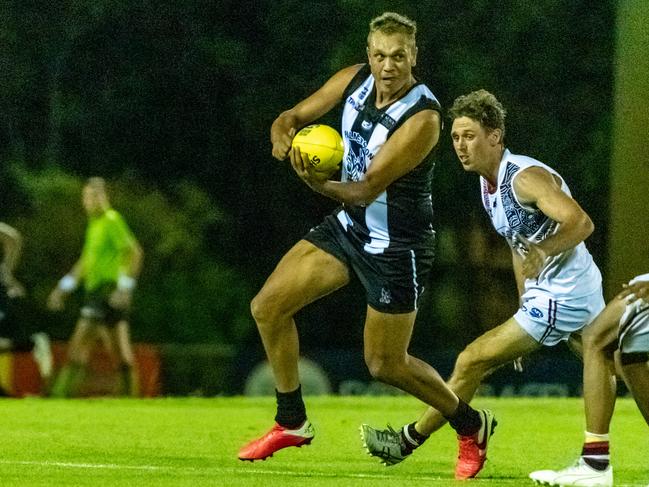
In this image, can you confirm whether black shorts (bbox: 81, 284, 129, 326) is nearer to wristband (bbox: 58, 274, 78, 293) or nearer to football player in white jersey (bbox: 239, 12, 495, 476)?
wristband (bbox: 58, 274, 78, 293)

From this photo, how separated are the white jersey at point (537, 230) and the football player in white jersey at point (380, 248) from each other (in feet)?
1.10

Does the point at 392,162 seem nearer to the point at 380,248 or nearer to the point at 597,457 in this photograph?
the point at 380,248

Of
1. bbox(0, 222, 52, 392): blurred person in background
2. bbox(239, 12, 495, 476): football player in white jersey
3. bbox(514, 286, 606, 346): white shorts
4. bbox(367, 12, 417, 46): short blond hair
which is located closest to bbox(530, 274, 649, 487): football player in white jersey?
bbox(514, 286, 606, 346): white shorts

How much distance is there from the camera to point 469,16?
1375 cm

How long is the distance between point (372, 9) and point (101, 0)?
2.38 m

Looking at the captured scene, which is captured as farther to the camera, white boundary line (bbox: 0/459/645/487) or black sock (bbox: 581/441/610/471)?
white boundary line (bbox: 0/459/645/487)

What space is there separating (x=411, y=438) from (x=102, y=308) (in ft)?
19.8

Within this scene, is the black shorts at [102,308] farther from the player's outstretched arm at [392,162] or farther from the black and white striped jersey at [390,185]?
the player's outstretched arm at [392,162]

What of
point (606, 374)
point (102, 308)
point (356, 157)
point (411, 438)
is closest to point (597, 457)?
point (606, 374)

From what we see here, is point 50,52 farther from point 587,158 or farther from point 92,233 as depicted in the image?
point 587,158

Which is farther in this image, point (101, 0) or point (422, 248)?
point (101, 0)

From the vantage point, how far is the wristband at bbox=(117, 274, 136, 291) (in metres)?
13.2

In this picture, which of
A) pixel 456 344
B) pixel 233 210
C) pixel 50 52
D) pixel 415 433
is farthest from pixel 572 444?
pixel 50 52

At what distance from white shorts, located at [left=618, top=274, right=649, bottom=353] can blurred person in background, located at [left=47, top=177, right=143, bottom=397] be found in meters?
6.91
